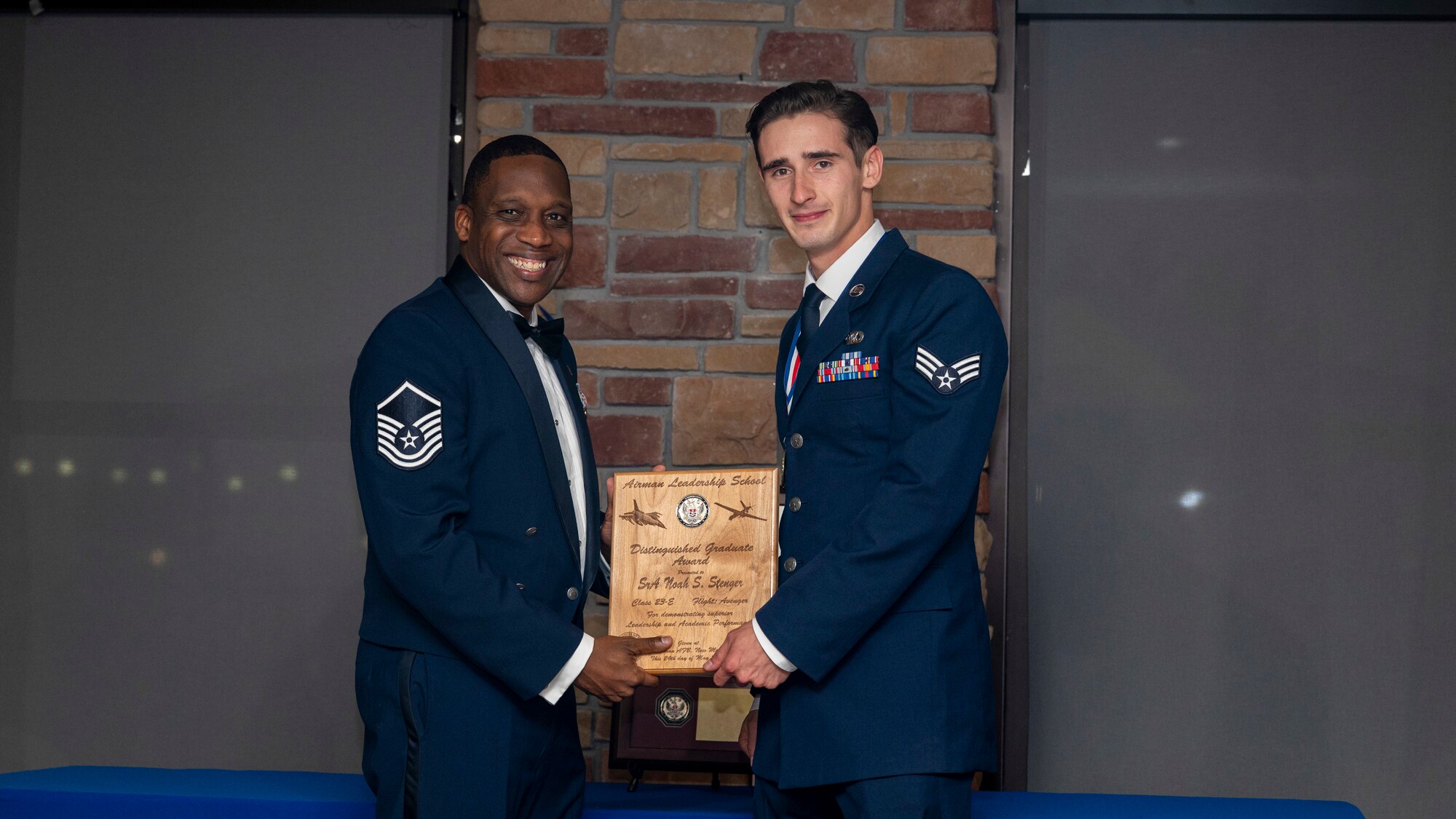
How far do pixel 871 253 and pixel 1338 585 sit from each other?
1562 mm

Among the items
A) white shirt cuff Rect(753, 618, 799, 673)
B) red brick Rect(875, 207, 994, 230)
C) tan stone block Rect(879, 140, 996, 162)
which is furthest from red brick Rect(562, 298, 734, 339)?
white shirt cuff Rect(753, 618, 799, 673)

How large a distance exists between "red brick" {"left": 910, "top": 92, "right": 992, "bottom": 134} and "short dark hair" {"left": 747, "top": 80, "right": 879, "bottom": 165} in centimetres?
71

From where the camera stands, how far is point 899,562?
1635mm

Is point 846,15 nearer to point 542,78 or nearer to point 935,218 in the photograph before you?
point 935,218

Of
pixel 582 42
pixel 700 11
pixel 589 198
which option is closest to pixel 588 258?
pixel 589 198

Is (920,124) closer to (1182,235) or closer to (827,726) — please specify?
(1182,235)

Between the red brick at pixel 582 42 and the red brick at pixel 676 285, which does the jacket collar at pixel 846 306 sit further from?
the red brick at pixel 582 42

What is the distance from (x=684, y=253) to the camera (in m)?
2.62

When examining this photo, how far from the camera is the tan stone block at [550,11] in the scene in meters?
2.64

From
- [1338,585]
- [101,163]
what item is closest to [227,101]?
[101,163]

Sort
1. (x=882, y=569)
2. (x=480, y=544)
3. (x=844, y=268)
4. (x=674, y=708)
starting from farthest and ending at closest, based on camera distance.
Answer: (x=674, y=708), (x=844, y=268), (x=480, y=544), (x=882, y=569)

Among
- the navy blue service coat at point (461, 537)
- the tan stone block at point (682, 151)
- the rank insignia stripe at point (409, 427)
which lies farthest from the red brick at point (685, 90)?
the rank insignia stripe at point (409, 427)

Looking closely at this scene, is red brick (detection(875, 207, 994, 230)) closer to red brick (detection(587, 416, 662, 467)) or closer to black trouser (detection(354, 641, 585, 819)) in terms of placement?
red brick (detection(587, 416, 662, 467))

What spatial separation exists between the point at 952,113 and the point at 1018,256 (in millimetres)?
374
